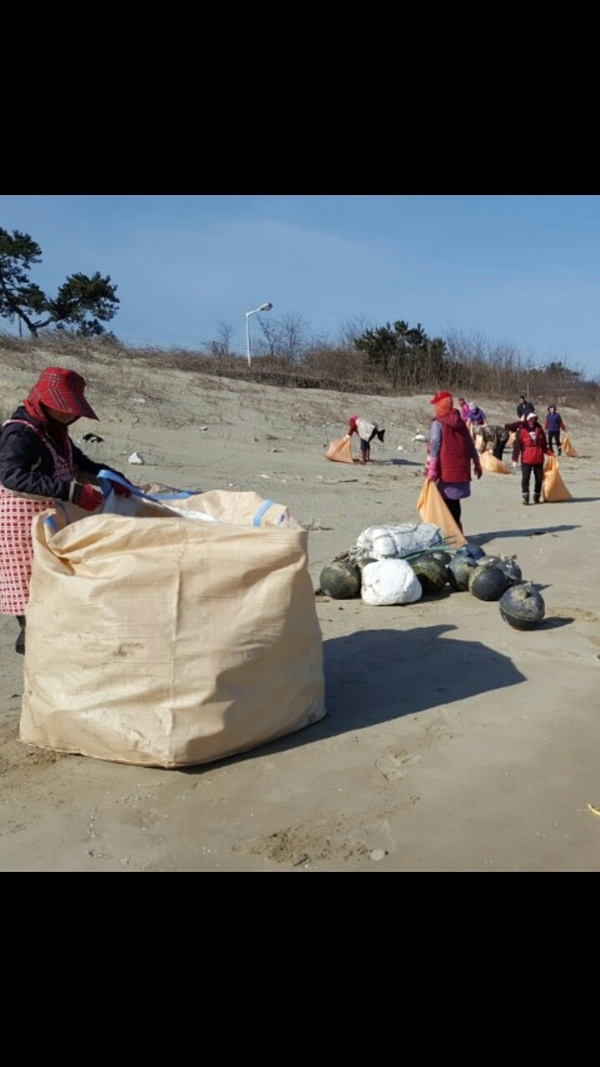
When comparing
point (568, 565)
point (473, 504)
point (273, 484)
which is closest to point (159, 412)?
point (273, 484)

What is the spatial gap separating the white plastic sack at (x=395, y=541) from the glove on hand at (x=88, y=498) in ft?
10.4

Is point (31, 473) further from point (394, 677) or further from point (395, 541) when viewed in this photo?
point (395, 541)

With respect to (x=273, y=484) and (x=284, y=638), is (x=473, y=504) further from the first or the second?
(x=284, y=638)

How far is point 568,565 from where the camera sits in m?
8.05

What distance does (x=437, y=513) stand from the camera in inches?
339

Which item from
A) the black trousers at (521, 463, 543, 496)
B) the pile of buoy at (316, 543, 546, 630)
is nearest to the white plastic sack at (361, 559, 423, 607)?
the pile of buoy at (316, 543, 546, 630)

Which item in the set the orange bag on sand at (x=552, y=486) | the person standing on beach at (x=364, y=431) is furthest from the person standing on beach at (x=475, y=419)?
the orange bag on sand at (x=552, y=486)

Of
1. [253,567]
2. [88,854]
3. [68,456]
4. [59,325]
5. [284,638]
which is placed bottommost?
[88,854]

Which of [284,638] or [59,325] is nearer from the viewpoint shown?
[284,638]

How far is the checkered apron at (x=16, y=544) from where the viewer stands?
417cm

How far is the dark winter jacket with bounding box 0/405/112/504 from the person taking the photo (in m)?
4.00

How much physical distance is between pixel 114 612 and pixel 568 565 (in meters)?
5.49

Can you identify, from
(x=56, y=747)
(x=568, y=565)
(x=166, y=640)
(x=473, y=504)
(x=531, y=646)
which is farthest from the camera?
(x=473, y=504)

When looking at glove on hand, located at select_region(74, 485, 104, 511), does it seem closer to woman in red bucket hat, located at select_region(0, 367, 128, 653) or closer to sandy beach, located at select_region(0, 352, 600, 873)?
woman in red bucket hat, located at select_region(0, 367, 128, 653)
